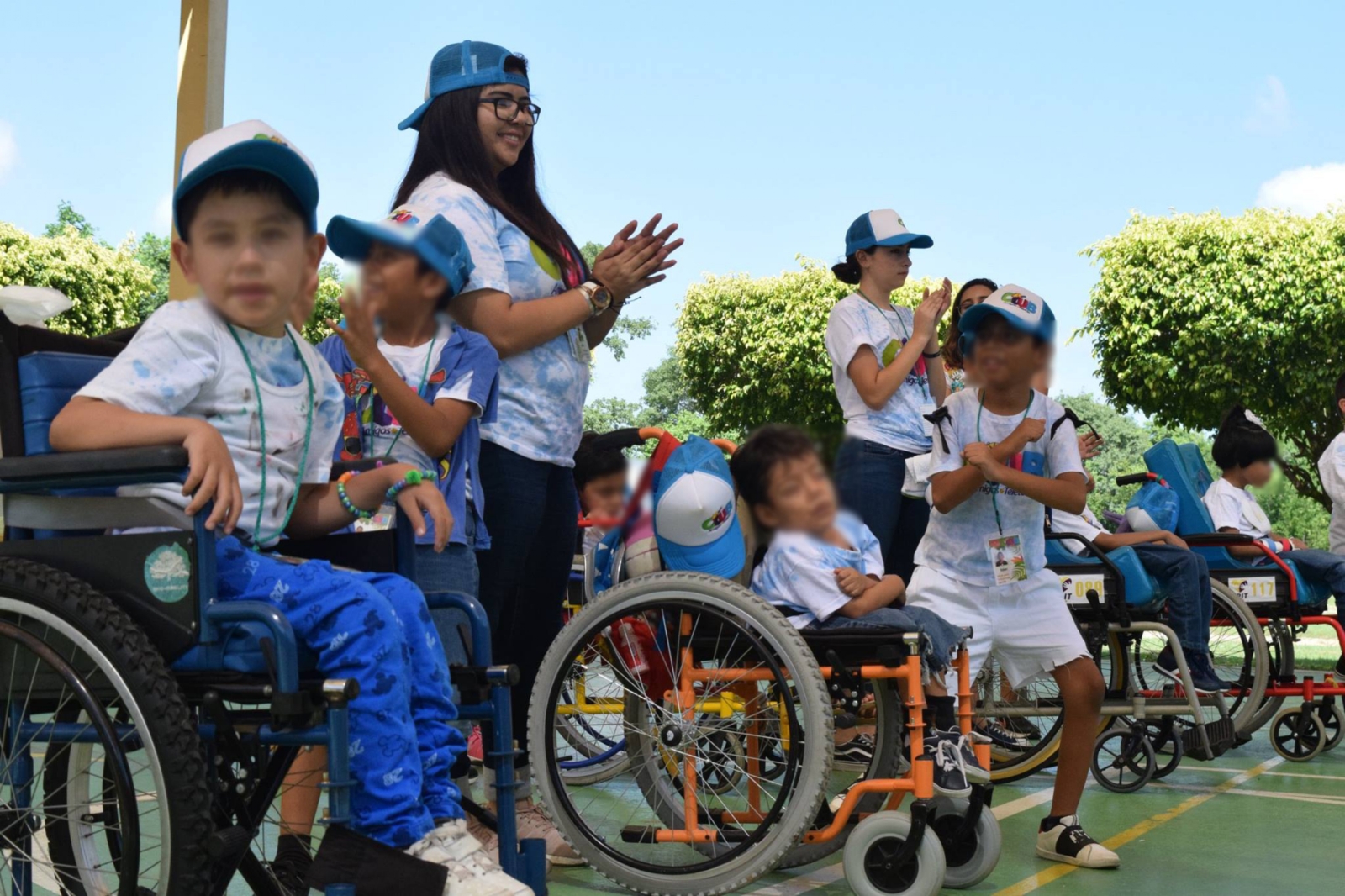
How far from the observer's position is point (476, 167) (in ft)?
9.37

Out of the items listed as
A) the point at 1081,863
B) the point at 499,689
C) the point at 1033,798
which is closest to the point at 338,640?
the point at 499,689

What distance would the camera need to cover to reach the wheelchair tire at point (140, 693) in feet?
5.96

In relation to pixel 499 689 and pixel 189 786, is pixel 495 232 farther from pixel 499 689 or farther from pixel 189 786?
pixel 189 786

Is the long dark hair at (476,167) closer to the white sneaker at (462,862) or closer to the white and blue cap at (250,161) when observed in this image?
the white and blue cap at (250,161)

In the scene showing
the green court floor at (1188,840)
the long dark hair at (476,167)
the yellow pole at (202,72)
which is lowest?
the green court floor at (1188,840)

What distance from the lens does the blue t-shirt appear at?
2.65 m

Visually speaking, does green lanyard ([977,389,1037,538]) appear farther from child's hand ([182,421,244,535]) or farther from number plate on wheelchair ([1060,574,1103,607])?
child's hand ([182,421,244,535])

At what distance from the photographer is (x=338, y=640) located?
1890mm

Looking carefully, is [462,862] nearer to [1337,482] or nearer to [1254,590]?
[1254,590]

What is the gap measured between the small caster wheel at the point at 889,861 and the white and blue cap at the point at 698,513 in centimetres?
A: 59

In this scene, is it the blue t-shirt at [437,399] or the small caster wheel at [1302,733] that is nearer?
the blue t-shirt at [437,399]

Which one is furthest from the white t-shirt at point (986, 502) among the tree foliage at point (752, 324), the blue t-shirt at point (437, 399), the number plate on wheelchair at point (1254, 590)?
the tree foliage at point (752, 324)

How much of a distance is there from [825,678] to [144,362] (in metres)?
1.52

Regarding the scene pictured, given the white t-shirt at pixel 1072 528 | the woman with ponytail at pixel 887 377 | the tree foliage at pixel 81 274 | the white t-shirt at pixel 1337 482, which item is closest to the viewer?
the woman with ponytail at pixel 887 377
